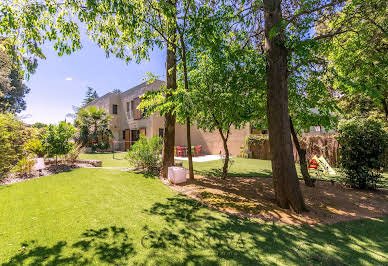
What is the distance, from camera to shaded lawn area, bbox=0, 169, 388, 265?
254 centimetres

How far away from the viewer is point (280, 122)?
174 inches

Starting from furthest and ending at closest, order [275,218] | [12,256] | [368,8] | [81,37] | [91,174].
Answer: [91,174] → [368,8] → [81,37] → [275,218] → [12,256]

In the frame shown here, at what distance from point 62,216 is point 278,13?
262 inches

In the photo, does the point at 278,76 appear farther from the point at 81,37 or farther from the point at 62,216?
the point at 62,216

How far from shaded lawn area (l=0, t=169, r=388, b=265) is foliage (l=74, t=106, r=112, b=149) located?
558 inches

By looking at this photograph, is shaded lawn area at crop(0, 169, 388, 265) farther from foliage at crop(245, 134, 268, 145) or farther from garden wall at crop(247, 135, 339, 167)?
foliage at crop(245, 134, 268, 145)

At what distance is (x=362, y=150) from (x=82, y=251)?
7.99m

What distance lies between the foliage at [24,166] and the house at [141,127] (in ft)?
26.0

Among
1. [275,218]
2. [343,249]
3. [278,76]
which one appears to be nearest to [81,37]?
[278,76]

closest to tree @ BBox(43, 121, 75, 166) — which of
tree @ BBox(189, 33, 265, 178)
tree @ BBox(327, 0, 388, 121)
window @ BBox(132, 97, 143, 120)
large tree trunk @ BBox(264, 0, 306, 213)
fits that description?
tree @ BBox(189, 33, 265, 178)

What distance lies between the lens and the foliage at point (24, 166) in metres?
6.65

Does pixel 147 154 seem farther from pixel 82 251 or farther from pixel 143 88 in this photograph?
pixel 143 88

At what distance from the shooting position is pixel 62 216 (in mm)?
3693

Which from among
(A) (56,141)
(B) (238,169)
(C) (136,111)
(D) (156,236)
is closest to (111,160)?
(A) (56,141)
